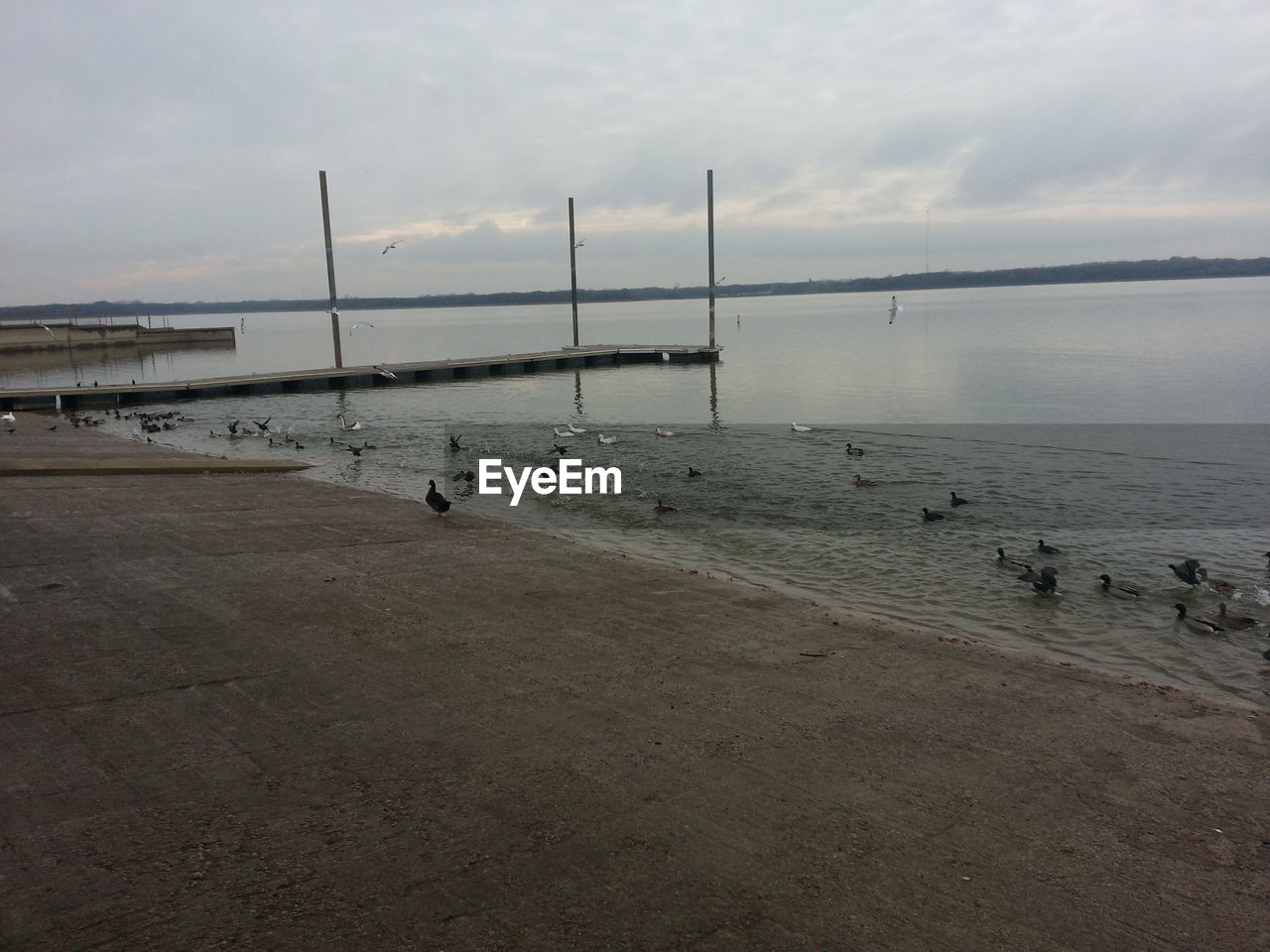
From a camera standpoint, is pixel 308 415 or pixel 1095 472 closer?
pixel 1095 472

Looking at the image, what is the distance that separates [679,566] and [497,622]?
156 inches

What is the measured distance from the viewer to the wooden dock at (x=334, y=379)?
109 ft

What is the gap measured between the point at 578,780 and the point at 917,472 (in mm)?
16163

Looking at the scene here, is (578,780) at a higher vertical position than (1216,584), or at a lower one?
higher

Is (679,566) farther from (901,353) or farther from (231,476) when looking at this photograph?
(901,353)

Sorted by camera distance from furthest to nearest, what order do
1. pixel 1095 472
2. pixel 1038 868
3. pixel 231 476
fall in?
pixel 1095 472 → pixel 231 476 → pixel 1038 868

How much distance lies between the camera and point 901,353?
6122 centimetres

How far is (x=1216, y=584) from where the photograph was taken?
34.6ft

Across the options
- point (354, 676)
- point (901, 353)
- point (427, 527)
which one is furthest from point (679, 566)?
point (901, 353)

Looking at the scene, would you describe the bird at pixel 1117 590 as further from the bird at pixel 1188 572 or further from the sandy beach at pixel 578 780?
the sandy beach at pixel 578 780

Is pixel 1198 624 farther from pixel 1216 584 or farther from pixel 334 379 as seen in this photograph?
pixel 334 379

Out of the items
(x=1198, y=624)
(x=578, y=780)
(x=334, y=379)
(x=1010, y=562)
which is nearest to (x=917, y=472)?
(x=1010, y=562)

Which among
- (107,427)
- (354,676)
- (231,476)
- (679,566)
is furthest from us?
(107,427)

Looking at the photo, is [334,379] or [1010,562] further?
[334,379]
